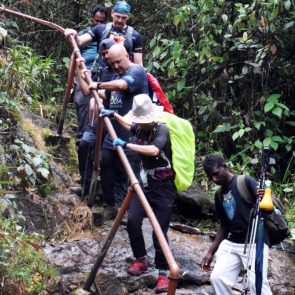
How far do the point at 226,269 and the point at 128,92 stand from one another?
2.00m

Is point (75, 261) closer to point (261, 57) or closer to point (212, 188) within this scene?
point (212, 188)

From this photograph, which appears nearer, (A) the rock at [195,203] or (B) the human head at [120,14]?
(B) the human head at [120,14]

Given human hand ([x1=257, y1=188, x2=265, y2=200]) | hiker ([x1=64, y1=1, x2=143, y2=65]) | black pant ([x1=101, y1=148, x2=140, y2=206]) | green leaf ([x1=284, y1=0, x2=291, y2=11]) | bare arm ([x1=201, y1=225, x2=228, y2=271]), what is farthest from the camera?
green leaf ([x1=284, y1=0, x2=291, y2=11])

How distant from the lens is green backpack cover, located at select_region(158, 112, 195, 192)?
5801mm

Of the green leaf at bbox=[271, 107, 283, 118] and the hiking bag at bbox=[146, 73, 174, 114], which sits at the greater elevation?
the hiking bag at bbox=[146, 73, 174, 114]

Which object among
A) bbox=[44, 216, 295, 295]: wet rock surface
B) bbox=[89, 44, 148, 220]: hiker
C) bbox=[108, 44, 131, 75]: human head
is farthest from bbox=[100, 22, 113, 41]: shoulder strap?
bbox=[44, 216, 295, 295]: wet rock surface

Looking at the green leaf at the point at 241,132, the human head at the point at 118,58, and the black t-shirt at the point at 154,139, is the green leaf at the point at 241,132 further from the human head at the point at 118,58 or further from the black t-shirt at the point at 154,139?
the black t-shirt at the point at 154,139

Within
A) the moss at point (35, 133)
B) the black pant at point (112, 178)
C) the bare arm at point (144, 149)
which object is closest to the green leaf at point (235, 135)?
the black pant at point (112, 178)

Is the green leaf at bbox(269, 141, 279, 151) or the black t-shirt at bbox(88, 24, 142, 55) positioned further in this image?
the green leaf at bbox(269, 141, 279, 151)

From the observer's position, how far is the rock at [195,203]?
27.0 ft

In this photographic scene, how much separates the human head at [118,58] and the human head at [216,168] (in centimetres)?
138

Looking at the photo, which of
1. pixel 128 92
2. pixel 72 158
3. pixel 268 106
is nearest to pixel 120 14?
pixel 128 92

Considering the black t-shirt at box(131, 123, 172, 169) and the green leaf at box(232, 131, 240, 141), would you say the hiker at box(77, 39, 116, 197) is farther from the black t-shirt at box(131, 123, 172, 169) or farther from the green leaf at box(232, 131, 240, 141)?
the green leaf at box(232, 131, 240, 141)

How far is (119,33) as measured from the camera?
7441mm
